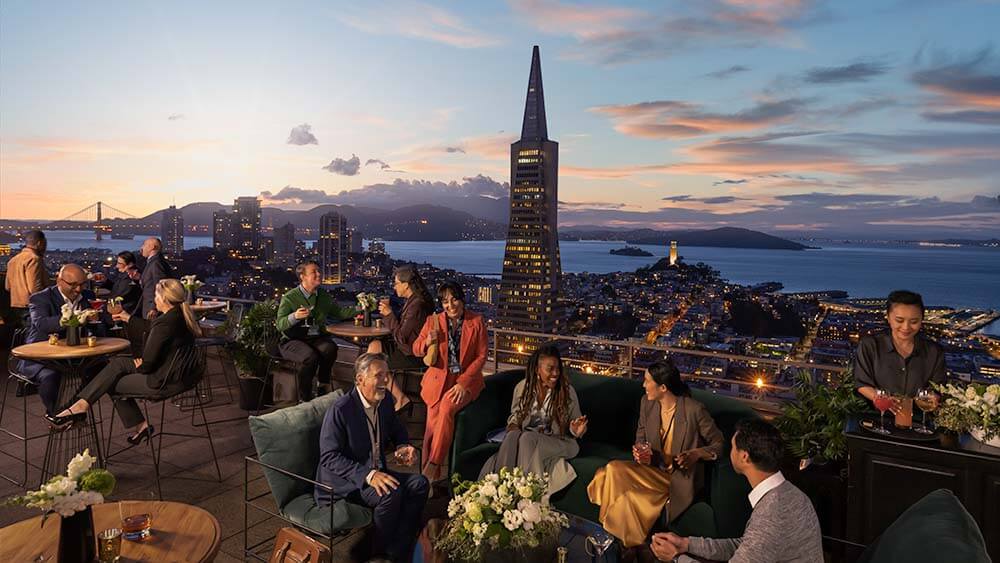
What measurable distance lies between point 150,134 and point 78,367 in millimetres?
13742

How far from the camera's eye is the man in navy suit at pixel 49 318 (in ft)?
16.2

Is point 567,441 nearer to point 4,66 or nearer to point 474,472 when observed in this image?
point 474,472

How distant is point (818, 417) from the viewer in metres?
3.72

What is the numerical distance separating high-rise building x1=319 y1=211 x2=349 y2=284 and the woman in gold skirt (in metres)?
7.30

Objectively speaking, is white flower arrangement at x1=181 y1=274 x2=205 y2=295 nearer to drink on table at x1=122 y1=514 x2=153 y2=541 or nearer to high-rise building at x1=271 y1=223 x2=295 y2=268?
high-rise building at x1=271 y1=223 x2=295 y2=268

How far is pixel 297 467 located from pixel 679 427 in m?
2.41

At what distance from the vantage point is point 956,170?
18.2 meters

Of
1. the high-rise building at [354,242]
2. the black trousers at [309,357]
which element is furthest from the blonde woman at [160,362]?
the high-rise building at [354,242]

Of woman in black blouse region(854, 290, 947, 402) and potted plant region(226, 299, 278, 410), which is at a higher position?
woman in black blouse region(854, 290, 947, 402)

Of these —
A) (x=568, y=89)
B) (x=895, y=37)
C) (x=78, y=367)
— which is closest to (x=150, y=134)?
(x=78, y=367)

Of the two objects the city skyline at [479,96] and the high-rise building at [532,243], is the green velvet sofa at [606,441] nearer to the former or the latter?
the city skyline at [479,96]

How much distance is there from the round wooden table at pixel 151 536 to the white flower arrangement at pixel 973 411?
145 inches

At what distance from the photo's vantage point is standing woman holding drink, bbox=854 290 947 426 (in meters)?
3.37

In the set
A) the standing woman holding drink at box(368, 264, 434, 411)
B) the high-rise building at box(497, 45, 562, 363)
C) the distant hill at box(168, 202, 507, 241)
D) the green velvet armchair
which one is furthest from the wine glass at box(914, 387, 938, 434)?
the high-rise building at box(497, 45, 562, 363)
